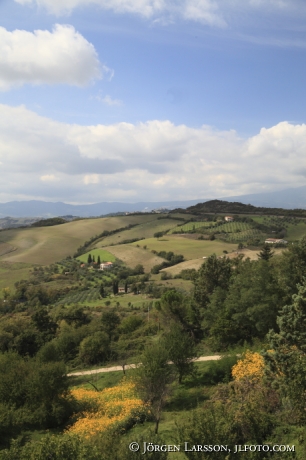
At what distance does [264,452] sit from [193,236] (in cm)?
13275

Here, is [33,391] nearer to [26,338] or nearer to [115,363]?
[115,363]

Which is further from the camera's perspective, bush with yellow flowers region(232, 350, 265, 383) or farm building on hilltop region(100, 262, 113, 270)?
farm building on hilltop region(100, 262, 113, 270)

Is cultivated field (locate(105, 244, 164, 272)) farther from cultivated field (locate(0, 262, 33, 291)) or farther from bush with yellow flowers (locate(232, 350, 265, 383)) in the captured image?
bush with yellow flowers (locate(232, 350, 265, 383))

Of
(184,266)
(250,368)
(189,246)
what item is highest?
(189,246)

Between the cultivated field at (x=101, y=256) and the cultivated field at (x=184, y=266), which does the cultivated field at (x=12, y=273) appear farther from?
the cultivated field at (x=184, y=266)

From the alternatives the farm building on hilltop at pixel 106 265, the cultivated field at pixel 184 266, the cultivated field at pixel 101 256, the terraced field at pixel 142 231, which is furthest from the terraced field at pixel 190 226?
the cultivated field at pixel 184 266

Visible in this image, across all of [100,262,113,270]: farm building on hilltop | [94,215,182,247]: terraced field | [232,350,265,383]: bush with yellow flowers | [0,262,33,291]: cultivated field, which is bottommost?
[0,262,33,291]: cultivated field

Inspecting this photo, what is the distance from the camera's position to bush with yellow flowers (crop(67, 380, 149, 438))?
2116 centimetres

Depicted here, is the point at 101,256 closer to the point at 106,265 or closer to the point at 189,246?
the point at 106,265

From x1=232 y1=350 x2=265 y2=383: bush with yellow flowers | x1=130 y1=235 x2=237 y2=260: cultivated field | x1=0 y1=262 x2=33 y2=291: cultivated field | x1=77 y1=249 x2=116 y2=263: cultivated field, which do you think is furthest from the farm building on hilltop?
x1=232 y1=350 x2=265 y2=383: bush with yellow flowers

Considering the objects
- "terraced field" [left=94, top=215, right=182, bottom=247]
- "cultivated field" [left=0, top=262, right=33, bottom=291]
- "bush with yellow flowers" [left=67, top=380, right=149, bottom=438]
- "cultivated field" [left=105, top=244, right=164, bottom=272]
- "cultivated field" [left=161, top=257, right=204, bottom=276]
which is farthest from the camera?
"terraced field" [left=94, top=215, right=182, bottom=247]

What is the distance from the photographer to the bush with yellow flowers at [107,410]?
833 inches

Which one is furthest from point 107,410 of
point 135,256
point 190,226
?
point 190,226

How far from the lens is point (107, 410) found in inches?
982
